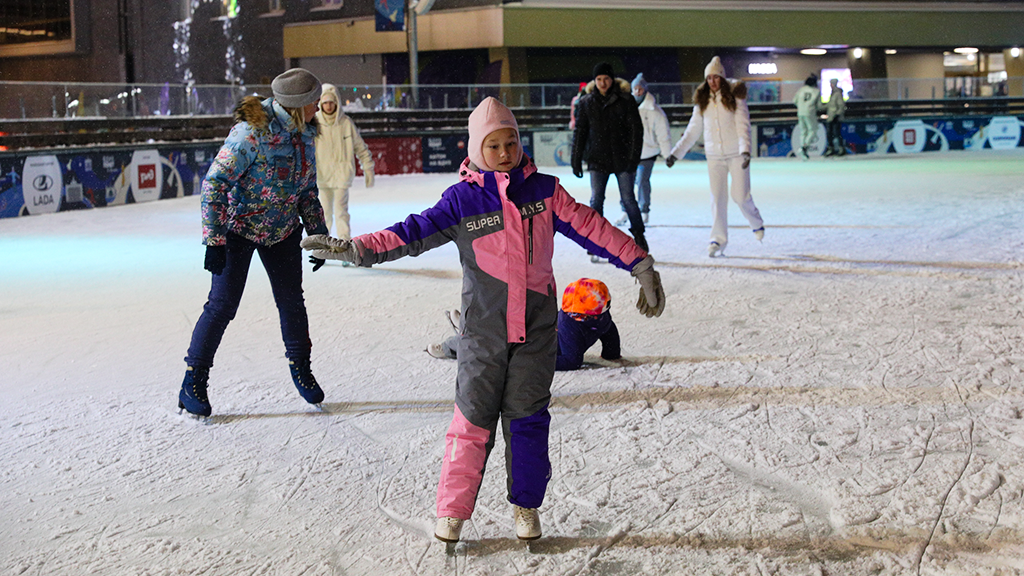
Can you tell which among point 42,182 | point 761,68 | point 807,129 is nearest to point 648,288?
point 42,182

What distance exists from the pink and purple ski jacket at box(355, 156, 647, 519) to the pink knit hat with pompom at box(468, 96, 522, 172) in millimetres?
46

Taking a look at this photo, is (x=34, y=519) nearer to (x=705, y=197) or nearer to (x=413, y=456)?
(x=413, y=456)

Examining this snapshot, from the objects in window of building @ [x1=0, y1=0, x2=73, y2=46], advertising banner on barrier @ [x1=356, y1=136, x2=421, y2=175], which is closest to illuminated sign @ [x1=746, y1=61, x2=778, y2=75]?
advertising banner on barrier @ [x1=356, y1=136, x2=421, y2=175]

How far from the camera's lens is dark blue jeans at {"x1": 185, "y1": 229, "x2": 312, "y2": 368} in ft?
12.9

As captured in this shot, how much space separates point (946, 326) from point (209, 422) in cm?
411

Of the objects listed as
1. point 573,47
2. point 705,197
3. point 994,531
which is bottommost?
point 994,531

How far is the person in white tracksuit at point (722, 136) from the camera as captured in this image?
7777 mm

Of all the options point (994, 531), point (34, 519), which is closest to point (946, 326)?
point (994, 531)

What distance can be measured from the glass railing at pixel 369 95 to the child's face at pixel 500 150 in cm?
1156

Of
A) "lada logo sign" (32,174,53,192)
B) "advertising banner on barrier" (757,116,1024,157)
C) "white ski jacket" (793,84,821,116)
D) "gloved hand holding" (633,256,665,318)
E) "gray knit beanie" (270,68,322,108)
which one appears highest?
"white ski jacket" (793,84,821,116)

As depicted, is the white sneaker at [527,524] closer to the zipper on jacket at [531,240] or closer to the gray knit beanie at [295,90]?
the zipper on jacket at [531,240]

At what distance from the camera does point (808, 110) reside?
2052 cm

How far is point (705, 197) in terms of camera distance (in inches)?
525

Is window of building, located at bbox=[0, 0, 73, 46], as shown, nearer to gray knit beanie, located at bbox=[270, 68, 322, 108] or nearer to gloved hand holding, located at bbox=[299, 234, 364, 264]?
gray knit beanie, located at bbox=[270, 68, 322, 108]
